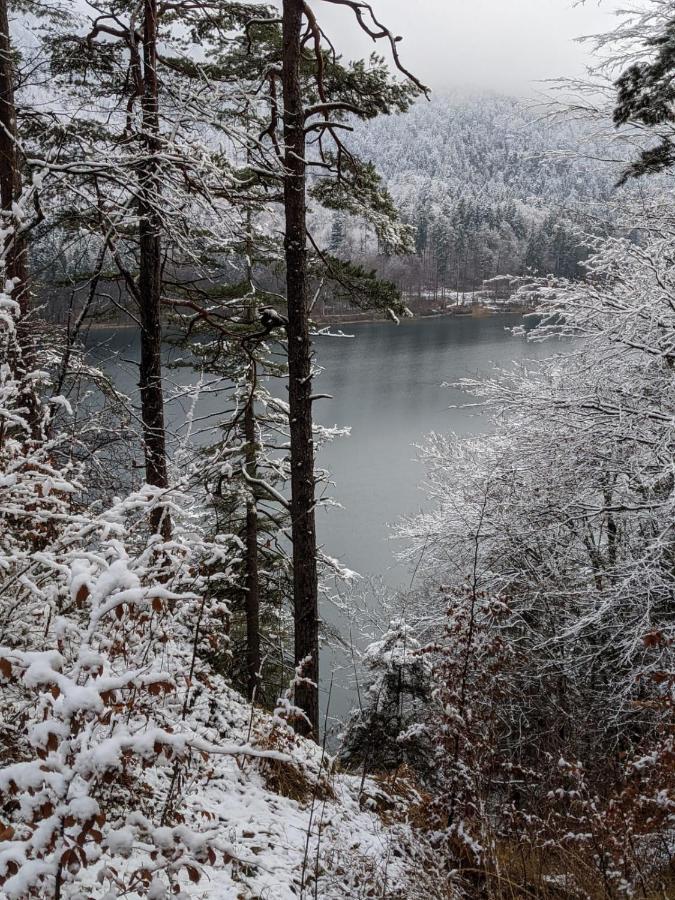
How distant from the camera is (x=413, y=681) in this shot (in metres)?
9.88

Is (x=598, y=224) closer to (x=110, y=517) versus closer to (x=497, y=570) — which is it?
(x=497, y=570)

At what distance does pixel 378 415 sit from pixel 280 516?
754 inches

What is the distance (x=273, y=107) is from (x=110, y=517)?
4.42 meters

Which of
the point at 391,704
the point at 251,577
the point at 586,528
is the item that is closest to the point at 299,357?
the point at 251,577

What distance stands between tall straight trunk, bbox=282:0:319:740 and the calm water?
1.68 m

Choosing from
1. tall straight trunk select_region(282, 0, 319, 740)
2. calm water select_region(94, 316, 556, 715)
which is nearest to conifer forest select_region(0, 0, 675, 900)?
tall straight trunk select_region(282, 0, 319, 740)

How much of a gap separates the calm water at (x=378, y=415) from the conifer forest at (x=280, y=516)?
173 centimetres

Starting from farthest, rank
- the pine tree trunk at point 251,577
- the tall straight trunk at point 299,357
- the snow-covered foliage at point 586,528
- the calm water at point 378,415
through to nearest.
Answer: the calm water at point 378,415 < the pine tree trunk at point 251,577 < the snow-covered foliage at point 586,528 < the tall straight trunk at point 299,357

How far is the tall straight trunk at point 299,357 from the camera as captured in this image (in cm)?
565

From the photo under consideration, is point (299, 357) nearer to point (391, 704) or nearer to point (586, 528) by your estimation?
point (391, 704)

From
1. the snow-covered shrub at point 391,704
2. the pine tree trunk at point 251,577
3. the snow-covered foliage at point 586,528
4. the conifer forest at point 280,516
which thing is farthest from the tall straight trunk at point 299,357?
the pine tree trunk at point 251,577

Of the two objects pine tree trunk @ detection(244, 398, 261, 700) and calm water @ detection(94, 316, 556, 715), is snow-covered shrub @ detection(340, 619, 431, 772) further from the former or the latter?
calm water @ detection(94, 316, 556, 715)

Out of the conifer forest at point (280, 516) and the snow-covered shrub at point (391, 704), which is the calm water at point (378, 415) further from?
the snow-covered shrub at point (391, 704)

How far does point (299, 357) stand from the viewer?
6098mm
